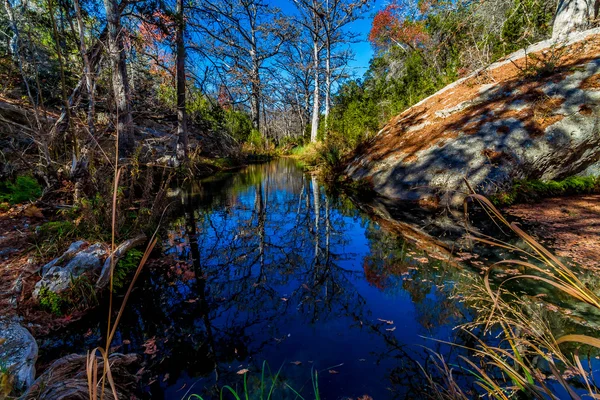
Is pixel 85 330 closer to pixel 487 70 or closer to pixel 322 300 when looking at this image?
pixel 322 300

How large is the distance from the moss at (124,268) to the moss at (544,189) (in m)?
5.77

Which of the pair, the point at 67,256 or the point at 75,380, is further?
the point at 67,256

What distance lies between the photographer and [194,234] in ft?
15.0

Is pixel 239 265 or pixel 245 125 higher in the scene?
pixel 245 125

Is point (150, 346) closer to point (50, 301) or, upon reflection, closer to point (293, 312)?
point (50, 301)

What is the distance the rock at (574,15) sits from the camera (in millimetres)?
6328

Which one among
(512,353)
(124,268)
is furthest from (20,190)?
(512,353)

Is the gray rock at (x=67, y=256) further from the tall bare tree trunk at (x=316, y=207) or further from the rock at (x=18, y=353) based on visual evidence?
the tall bare tree trunk at (x=316, y=207)

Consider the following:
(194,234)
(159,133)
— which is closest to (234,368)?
(194,234)

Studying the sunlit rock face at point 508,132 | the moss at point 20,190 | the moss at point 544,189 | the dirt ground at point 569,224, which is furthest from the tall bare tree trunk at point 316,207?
the moss at point 20,190

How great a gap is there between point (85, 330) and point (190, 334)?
2.90 ft

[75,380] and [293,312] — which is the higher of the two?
[75,380]

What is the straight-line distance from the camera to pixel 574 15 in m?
6.45

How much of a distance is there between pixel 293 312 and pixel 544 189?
5.50 m
